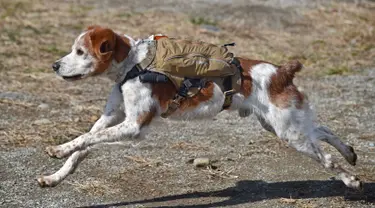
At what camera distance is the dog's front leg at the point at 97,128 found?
6.11 m

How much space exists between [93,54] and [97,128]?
69 centimetres

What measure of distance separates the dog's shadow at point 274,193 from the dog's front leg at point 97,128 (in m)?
0.40

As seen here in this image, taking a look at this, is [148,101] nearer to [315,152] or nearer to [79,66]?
[79,66]

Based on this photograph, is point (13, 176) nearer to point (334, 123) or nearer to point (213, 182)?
point (213, 182)

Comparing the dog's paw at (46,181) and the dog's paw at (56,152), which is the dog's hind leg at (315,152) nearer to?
the dog's paw at (56,152)

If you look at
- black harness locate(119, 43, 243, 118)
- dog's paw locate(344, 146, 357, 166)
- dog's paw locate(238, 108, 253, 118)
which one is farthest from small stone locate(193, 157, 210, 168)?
dog's paw locate(344, 146, 357, 166)

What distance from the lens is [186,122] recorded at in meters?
8.98

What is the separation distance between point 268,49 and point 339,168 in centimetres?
759

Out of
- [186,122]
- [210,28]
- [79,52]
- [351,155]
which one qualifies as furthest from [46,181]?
[210,28]

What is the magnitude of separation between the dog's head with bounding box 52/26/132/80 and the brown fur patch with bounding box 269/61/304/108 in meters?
1.33

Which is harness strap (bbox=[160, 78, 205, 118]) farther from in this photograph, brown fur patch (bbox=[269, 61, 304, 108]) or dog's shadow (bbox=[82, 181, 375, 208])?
dog's shadow (bbox=[82, 181, 375, 208])

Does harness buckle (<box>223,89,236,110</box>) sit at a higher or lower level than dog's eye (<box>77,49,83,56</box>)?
lower

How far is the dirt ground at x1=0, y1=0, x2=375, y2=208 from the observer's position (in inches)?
260

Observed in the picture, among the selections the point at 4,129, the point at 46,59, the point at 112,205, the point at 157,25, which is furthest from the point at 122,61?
the point at 157,25
